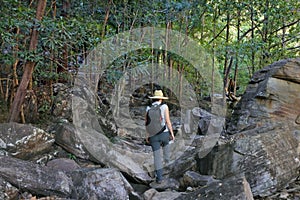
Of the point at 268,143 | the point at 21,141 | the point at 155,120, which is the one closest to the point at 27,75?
the point at 21,141

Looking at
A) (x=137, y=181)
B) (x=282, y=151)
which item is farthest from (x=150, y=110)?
(x=282, y=151)

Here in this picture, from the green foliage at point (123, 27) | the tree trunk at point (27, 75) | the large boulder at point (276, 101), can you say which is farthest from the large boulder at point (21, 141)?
the large boulder at point (276, 101)

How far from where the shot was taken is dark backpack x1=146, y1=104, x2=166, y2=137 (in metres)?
4.93

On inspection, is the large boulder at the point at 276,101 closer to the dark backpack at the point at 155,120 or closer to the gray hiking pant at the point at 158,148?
the gray hiking pant at the point at 158,148

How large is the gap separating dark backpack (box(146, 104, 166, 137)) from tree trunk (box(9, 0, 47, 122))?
2215mm

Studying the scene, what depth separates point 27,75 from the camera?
5.37 metres

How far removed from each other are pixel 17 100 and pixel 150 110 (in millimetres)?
2412

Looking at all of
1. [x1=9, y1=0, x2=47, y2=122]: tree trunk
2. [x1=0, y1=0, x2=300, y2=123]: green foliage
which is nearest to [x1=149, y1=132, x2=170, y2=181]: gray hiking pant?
[x1=0, y1=0, x2=300, y2=123]: green foliage

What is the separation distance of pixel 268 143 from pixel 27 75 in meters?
4.21

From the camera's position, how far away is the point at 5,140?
4.72 m

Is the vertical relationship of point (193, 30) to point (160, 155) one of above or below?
above

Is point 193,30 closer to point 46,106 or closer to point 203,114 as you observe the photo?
point 203,114

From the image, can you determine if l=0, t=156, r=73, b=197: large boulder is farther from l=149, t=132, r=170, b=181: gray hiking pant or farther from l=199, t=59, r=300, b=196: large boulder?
l=199, t=59, r=300, b=196: large boulder

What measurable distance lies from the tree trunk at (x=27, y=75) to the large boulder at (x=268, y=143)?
341cm
